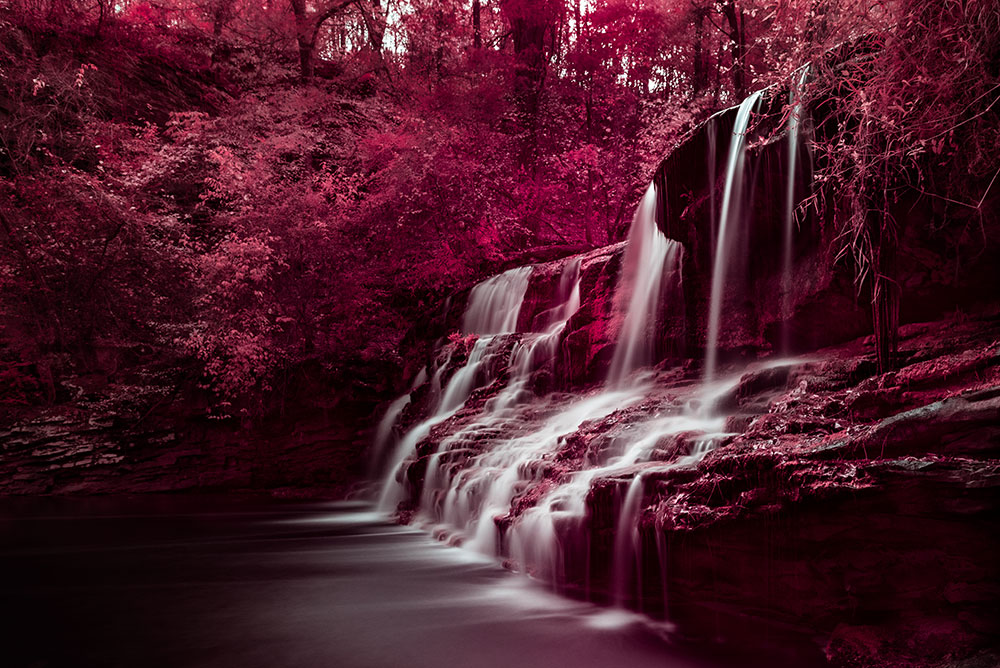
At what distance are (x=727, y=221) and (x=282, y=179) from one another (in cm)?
1215

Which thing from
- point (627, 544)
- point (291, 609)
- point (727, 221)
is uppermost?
point (727, 221)

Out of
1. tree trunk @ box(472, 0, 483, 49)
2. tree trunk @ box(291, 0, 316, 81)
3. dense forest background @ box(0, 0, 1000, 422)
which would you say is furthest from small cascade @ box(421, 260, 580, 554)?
tree trunk @ box(291, 0, 316, 81)

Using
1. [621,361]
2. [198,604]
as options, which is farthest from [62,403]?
[621,361]

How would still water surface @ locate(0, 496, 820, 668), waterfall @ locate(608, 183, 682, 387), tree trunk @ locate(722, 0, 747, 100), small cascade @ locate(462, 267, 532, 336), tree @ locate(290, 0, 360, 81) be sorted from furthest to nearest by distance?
tree @ locate(290, 0, 360, 81) → tree trunk @ locate(722, 0, 747, 100) → small cascade @ locate(462, 267, 532, 336) → waterfall @ locate(608, 183, 682, 387) → still water surface @ locate(0, 496, 820, 668)

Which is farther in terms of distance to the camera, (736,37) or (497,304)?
(736,37)

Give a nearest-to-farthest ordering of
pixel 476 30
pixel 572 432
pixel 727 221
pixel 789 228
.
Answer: pixel 572 432 → pixel 789 228 → pixel 727 221 → pixel 476 30

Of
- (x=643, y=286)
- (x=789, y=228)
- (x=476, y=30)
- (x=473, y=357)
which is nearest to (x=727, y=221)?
(x=789, y=228)

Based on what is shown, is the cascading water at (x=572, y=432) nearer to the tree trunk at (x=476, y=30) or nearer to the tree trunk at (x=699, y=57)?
the tree trunk at (x=699, y=57)

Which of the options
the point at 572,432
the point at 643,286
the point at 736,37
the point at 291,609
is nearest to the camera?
the point at 291,609

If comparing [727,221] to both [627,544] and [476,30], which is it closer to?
[627,544]

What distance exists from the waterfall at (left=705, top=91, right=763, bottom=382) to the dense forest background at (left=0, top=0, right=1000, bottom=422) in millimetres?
2170

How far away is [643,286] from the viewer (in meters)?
9.13

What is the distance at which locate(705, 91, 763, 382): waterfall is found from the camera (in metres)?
7.24

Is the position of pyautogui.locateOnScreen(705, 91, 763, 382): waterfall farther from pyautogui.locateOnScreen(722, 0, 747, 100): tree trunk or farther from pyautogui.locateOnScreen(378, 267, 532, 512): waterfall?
pyautogui.locateOnScreen(722, 0, 747, 100): tree trunk
